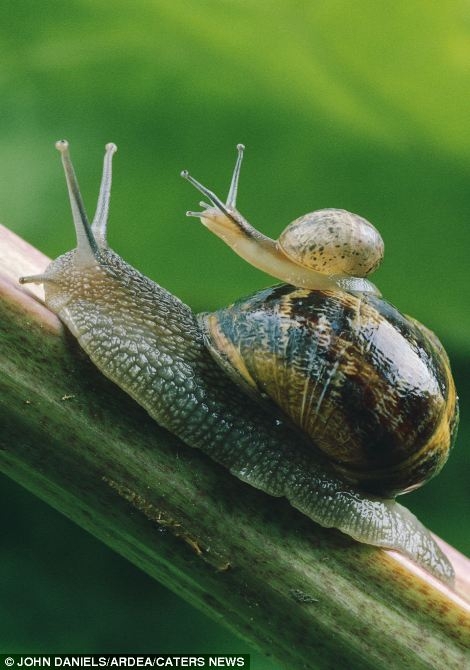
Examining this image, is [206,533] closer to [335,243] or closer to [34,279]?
[34,279]

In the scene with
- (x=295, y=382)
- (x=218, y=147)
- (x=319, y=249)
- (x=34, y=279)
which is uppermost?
(x=218, y=147)

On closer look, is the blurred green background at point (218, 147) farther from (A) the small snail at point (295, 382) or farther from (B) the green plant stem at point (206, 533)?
(B) the green plant stem at point (206, 533)

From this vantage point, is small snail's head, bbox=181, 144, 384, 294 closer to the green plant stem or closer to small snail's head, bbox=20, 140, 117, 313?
small snail's head, bbox=20, 140, 117, 313

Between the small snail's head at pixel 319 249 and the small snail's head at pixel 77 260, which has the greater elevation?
the small snail's head at pixel 319 249

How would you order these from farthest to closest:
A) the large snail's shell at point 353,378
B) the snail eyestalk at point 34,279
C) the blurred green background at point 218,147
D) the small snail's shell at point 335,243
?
1. the blurred green background at point 218,147
2. the small snail's shell at point 335,243
3. the large snail's shell at point 353,378
4. the snail eyestalk at point 34,279

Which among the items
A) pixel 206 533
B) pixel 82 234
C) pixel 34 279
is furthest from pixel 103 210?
pixel 206 533

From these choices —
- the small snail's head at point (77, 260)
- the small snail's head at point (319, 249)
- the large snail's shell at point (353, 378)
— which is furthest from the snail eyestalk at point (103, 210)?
the large snail's shell at point (353, 378)
